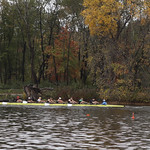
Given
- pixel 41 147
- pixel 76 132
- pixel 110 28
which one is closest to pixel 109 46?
pixel 110 28

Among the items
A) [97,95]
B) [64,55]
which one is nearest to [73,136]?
[97,95]

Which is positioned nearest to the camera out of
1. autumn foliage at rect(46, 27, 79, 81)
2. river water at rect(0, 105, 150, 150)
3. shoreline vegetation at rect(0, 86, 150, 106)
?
river water at rect(0, 105, 150, 150)

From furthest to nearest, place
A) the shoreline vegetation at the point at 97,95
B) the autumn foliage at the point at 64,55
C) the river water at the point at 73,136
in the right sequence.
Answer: the autumn foliage at the point at 64,55 < the shoreline vegetation at the point at 97,95 < the river water at the point at 73,136

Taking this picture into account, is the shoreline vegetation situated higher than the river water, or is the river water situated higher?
the shoreline vegetation

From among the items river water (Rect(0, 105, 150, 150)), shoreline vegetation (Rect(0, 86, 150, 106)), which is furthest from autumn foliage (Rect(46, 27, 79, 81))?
river water (Rect(0, 105, 150, 150))

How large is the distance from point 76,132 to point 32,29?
4843cm

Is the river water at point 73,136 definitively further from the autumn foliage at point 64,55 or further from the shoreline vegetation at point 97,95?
the autumn foliage at point 64,55

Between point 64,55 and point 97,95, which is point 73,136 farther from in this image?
point 64,55

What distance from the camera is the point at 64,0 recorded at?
5966 cm

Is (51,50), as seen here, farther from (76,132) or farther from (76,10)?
(76,132)

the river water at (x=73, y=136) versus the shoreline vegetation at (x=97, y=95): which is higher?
the shoreline vegetation at (x=97, y=95)

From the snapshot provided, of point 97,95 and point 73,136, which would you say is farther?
point 97,95

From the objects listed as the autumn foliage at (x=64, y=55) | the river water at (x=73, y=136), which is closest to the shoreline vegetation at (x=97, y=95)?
the autumn foliage at (x=64, y=55)

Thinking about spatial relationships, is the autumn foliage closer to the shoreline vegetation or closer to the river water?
the shoreline vegetation
